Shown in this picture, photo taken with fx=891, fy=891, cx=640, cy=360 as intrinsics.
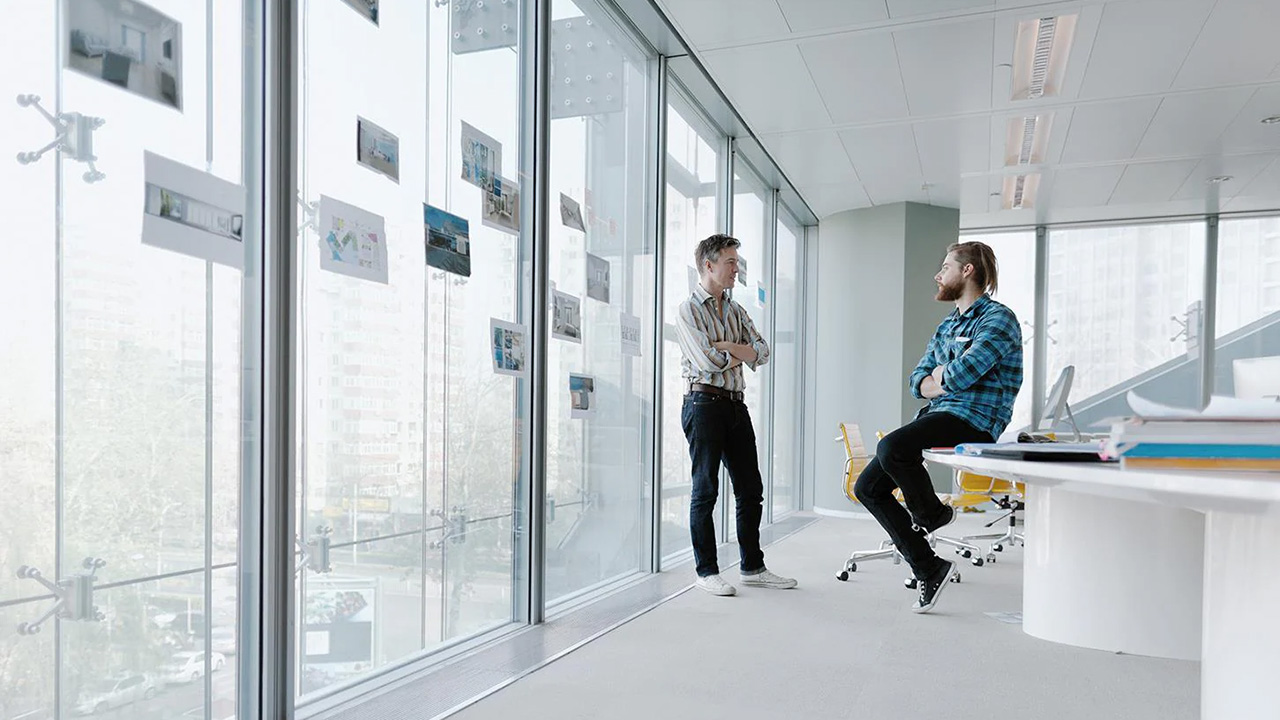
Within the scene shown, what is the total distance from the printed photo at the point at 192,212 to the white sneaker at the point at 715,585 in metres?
2.33

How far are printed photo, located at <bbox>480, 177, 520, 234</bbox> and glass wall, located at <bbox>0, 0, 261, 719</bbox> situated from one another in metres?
1.01

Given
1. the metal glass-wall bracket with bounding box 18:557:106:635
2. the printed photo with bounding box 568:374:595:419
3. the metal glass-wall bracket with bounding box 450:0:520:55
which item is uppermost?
the metal glass-wall bracket with bounding box 450:0:520:55

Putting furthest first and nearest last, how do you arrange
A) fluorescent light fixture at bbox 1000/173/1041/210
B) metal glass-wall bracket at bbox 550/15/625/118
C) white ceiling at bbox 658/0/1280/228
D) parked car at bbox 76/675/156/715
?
fluorescent light fixture at bbox 1000/173/1041/210 < white ceiling at bbox 658/0/1280/228 < metal glass-wall bracket at bbox 550/15/625/118 < parked car at bbox 76/675/156/715

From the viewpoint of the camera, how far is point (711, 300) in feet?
12.3

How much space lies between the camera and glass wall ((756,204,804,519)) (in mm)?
7055

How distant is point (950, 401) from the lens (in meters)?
3.11

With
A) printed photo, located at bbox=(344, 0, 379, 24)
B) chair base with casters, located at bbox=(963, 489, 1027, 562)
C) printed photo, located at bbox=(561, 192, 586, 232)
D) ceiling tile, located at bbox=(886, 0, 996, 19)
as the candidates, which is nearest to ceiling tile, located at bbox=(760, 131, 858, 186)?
ceiling tile, located at bbox=(886, 0, 996, 19)

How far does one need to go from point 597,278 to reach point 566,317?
1.36 ft

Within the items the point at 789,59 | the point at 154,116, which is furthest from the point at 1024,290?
the point at 154,116

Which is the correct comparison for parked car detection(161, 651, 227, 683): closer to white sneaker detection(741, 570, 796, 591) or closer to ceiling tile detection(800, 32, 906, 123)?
white sneaker detection(741, 570, 796, 591)

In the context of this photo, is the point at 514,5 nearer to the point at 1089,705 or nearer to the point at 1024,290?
the point at 1089,705

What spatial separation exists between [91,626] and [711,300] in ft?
8.62

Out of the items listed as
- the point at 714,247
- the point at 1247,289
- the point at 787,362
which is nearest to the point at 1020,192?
the point at 787,362

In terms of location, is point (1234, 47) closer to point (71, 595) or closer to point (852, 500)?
point (852, 500)
